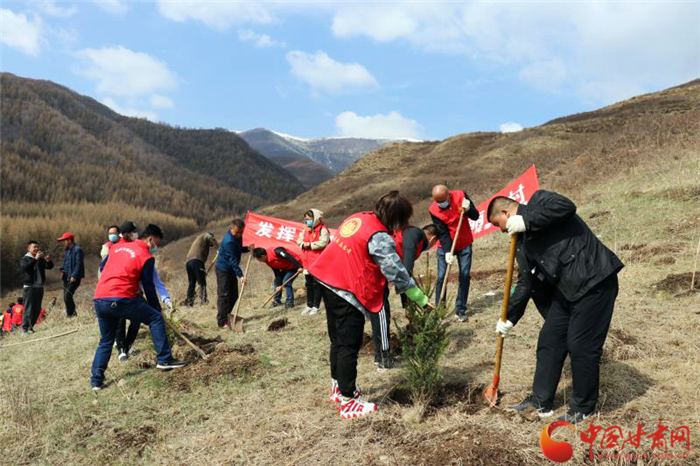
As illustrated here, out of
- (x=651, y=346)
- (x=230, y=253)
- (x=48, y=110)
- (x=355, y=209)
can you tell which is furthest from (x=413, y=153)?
(x=48, y=110)

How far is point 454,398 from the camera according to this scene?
4.32 m

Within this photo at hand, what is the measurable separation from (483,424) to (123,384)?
4.25m

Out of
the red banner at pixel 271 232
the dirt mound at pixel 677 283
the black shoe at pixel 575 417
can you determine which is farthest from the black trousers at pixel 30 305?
the dirt mound at pixel 677 283

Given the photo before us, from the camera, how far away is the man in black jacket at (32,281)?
10.2 metres

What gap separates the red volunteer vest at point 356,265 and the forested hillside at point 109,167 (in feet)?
140

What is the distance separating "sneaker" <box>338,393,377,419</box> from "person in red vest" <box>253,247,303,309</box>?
5.77 meters

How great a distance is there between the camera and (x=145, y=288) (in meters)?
5.75

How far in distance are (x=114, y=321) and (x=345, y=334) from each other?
325 centimetres

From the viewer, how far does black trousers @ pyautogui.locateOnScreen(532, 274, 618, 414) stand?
343 centimetres

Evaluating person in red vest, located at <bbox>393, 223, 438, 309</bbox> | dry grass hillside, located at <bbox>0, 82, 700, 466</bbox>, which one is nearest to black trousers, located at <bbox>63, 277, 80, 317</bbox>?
dry grass hillside, located at <bbox>0, 82, 700, 466</bbox>

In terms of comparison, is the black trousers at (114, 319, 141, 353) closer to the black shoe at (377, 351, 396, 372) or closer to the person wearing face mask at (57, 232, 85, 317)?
the black shoe at (377, 351, 396, 372)

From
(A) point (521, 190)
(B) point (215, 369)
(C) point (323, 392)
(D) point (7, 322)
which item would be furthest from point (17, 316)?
(A) point (521, 190)

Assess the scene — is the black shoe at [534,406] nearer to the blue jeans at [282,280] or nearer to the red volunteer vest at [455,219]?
the red volunteer vest at [455,219]

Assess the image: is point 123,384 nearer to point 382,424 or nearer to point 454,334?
point 382,424
